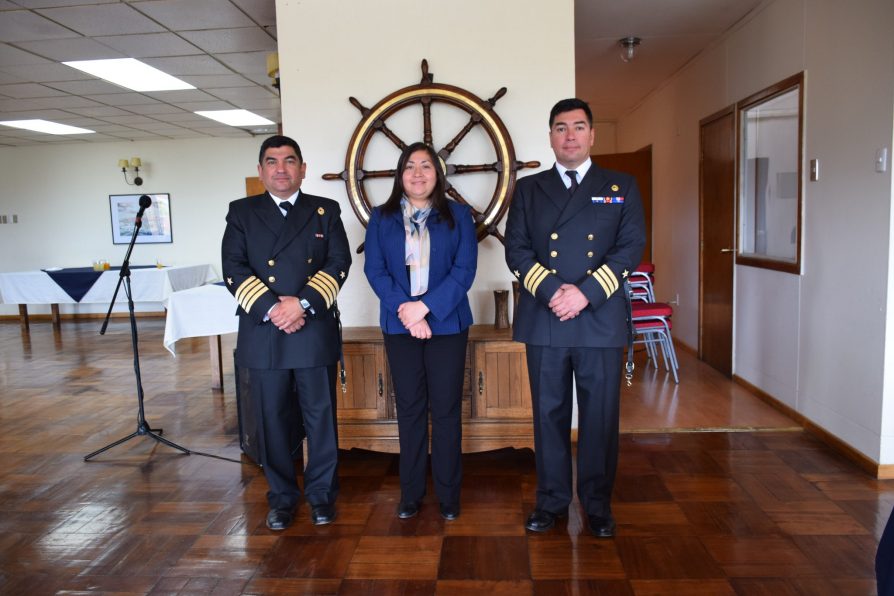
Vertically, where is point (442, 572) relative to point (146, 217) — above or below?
below

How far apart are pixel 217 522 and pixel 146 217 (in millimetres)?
7517

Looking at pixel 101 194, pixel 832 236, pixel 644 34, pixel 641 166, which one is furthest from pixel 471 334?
pixel 101 194

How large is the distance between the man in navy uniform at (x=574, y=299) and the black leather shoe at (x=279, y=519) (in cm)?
86

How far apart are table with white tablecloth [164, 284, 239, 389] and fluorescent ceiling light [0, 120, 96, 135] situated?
14.9 ft

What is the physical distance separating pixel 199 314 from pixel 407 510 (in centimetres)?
239

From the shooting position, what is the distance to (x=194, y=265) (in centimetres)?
857

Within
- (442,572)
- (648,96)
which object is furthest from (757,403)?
(648,96)

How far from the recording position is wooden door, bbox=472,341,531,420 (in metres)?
2.89

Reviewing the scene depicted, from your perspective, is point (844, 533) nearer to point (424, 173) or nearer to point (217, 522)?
point (424, 173)

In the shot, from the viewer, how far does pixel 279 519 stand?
2.41m

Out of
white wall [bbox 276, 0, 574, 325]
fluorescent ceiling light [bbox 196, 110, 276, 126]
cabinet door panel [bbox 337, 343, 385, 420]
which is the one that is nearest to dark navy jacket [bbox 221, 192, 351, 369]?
cabinet door panel [bbox 337, 343, 385, 420]

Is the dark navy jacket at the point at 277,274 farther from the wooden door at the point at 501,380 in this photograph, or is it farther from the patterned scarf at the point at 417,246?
the wooden door at the point at 501,380

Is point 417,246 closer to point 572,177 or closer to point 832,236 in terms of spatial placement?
point 572,177

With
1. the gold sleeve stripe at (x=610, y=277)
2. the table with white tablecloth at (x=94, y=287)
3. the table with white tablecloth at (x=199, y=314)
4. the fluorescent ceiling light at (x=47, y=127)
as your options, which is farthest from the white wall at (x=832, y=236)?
the fluorescent ceiling light at (x=47, y=127)
